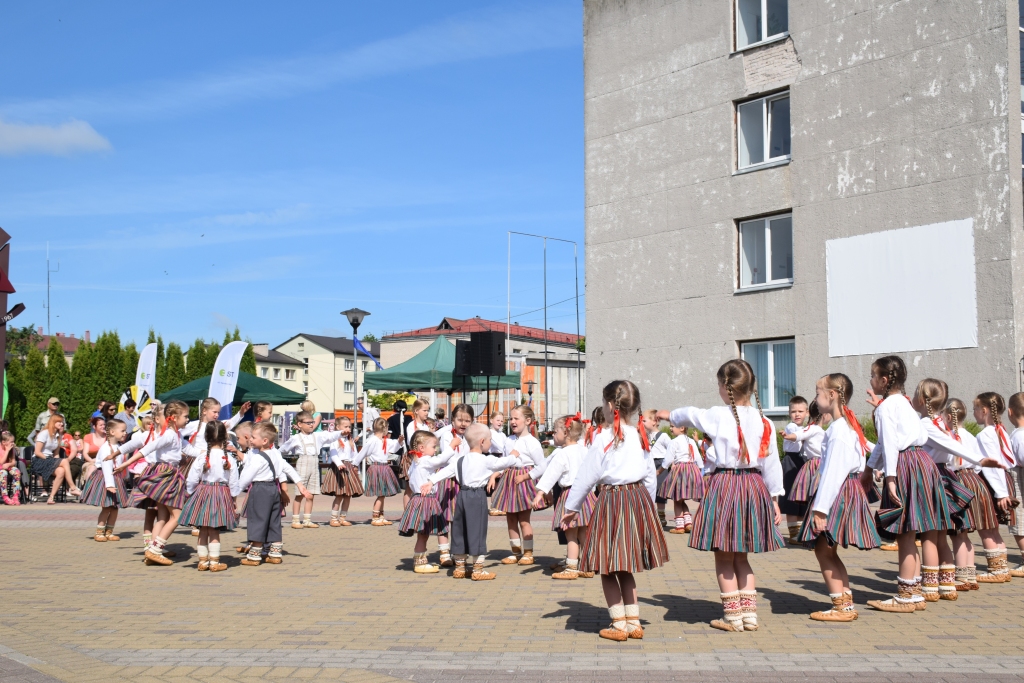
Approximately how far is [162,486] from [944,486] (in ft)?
27.1

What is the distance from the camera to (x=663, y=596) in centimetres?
898

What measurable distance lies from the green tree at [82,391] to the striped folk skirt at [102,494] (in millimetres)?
30541

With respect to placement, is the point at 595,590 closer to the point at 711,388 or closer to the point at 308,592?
the point at 308,592

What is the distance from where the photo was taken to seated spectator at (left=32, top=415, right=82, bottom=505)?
21.1 metres

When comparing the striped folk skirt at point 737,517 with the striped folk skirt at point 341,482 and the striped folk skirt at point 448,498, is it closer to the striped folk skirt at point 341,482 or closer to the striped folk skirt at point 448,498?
the striped folk skirt at point 448,498

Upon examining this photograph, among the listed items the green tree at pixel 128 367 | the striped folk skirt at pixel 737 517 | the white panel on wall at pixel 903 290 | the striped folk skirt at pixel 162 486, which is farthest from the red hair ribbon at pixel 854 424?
the green tree at pixel 128 367

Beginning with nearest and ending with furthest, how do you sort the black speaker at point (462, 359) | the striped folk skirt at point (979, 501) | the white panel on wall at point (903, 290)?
the striped folk skirt at point (979, 501), the white panel on wall at point (903, 290), the black speaker at point (462, 359)

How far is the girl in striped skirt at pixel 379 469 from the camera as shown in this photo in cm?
1583

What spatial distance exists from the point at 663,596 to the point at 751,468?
89.7 inches

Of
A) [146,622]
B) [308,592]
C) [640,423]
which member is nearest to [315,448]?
[308,592]

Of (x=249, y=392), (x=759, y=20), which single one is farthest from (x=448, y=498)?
(x=759, y=20)

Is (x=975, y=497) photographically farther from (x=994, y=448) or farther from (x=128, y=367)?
(x=128, y=367)

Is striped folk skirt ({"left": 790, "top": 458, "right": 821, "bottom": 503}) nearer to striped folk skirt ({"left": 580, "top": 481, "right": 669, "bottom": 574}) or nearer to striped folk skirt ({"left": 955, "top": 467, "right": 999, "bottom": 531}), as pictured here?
striped folk skirt ({"left": 955, "top": 467, "right": 999, "bottom": 531})

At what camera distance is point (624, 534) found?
6.95m
